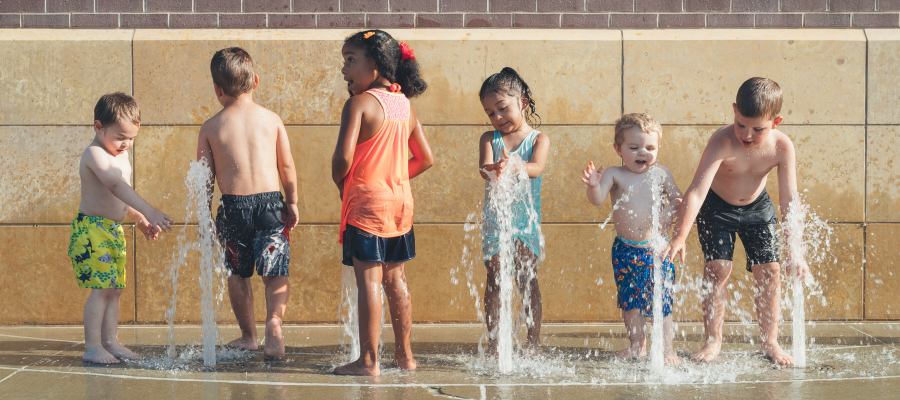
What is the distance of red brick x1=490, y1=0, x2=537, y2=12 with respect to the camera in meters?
5.11

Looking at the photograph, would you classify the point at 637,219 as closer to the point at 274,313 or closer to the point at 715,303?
the point at 715,303

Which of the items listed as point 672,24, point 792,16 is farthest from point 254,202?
point 792,16

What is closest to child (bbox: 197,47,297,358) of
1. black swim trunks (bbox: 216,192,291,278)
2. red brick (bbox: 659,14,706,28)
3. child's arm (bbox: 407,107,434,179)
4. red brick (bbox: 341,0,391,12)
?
black swim trunks (bbox: 216,192,291,278)

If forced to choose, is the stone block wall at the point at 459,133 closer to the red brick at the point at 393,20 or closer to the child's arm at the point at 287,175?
the red brick at the point at 393,20

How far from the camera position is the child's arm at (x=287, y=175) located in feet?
13.4

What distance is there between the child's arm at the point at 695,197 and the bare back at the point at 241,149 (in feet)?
6.63

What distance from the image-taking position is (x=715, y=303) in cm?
400

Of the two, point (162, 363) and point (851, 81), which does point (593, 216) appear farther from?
point (162, 363)

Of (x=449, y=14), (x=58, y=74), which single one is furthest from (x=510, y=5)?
(x=58, y=74)

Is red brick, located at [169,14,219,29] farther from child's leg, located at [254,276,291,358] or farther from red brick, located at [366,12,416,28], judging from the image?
child's leg, located at [254,276,291,358]

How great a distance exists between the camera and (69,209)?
5.02m

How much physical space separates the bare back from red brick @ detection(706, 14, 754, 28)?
9.76 ft

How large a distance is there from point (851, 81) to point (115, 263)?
4.55 metres

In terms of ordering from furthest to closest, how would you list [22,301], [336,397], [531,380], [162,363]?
1. [22,301]
2. [162,363]
3. [531,380]
4. [336,397]
